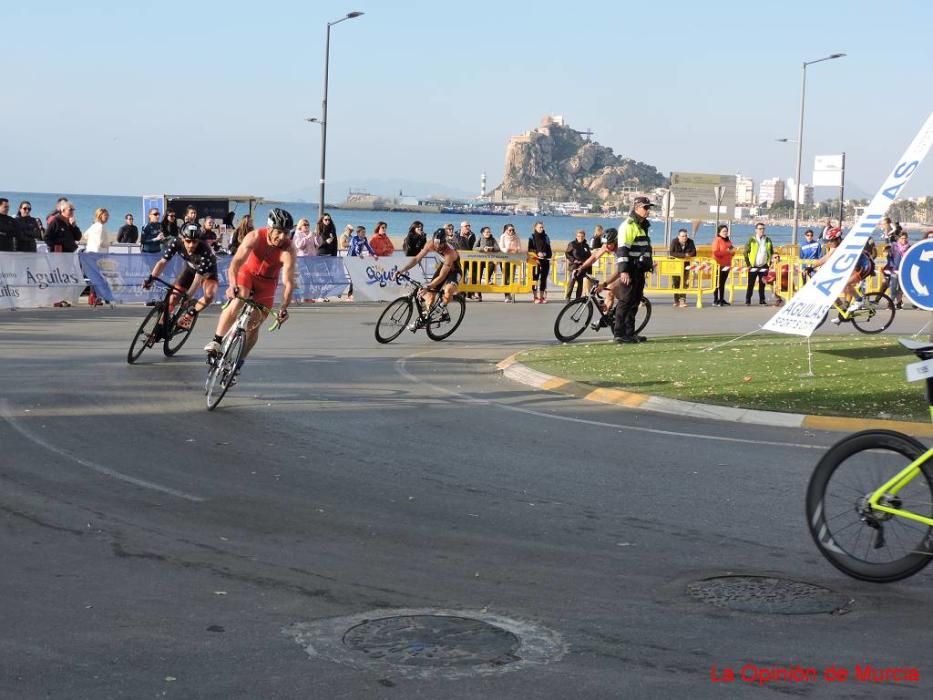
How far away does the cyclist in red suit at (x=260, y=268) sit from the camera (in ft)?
42.4

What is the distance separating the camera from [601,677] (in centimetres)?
510

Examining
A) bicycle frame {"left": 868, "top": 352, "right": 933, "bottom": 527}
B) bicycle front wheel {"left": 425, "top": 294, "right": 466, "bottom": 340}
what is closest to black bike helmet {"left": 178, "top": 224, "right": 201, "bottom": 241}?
bicycle front wheel {"left": 425, "top": 294, "right": 466, "bottom": 340}

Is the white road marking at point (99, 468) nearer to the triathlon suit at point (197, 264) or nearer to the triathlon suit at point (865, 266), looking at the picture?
the triathlon suit at point (197, 264)

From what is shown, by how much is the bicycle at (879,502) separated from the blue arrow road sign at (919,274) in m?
3.80

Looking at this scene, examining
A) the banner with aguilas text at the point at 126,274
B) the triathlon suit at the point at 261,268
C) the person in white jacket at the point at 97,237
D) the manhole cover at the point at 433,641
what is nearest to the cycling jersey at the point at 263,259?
the triathlon suit at the point at 261,268

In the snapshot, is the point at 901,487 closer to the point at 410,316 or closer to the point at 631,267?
the point at 631,267

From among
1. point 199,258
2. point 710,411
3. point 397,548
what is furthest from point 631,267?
point 397,548

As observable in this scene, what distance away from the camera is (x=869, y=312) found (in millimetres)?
23266

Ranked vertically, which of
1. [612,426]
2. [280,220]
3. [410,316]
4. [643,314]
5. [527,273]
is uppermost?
[280,220]

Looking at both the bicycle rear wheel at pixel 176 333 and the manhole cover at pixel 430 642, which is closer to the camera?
the manhole cover at pixel 430 642

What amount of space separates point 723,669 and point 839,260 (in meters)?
8.29

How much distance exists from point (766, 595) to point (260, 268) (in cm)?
820

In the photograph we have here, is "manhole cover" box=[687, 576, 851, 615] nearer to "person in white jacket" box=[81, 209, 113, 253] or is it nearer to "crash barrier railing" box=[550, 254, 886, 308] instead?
"person in white jacket" box=[81, 209, 113, 253]

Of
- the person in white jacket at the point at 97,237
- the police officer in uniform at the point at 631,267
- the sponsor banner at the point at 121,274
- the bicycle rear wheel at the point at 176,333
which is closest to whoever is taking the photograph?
the bicycle rear wheel at the point at 176,333
